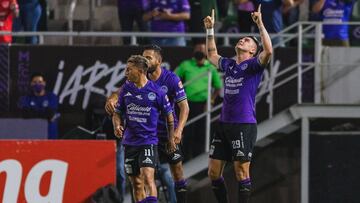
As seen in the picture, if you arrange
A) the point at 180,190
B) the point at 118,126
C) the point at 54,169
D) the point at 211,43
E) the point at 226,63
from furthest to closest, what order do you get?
the point at 54,169, the point at 180,190, the point at 211,43, the point at 226,63, the point at 118,126

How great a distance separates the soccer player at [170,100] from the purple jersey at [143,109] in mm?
342

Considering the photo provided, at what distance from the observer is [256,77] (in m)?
15.4

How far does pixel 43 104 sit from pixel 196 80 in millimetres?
2357

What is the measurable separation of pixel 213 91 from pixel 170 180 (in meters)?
2.71

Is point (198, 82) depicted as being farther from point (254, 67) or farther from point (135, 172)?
point (135, 172)

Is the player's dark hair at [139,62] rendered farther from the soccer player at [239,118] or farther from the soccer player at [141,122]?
the soccer player at [239,118]

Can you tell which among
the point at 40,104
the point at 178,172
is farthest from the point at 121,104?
the point at 40,104

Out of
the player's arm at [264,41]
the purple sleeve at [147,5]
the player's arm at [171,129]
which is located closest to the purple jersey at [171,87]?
the player's arm at [171,129]

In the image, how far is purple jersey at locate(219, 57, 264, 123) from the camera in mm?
15312

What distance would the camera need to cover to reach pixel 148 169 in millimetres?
15039

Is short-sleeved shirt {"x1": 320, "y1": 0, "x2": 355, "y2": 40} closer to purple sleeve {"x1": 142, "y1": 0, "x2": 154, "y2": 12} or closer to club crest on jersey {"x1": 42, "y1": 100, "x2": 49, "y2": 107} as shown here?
purple sleeve {"x1": 142, "y1": 0, "x2": 154, "y2": 12}

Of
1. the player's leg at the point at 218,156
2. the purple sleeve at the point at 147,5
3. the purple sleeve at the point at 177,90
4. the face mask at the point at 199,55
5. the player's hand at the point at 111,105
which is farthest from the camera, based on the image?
the purple sleeve at the point at 147,5

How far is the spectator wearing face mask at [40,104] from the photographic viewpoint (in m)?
19.1

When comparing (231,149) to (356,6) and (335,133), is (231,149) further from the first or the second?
(356,6)
